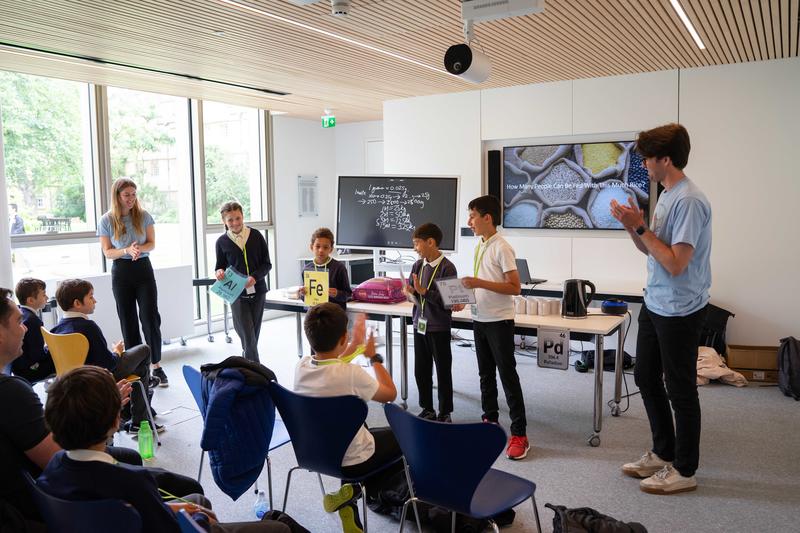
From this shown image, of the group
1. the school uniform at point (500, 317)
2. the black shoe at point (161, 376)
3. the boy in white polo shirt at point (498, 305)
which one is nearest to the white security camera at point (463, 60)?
the boy in white polo shirt at point (498, 305)

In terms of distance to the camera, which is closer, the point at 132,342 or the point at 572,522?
the point at 572,522

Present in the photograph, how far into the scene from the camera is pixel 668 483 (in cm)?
334

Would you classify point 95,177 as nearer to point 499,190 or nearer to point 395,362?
point 395,362

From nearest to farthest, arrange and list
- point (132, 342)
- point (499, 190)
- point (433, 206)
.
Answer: point (132, 342), point (433, 206), point (499, 190)

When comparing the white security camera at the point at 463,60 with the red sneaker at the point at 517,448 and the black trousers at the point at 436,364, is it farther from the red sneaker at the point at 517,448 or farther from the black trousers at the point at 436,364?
the red sneaker at the point at 517,448

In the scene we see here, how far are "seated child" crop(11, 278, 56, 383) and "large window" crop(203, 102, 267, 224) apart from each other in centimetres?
395

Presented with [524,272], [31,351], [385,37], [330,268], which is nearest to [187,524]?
[31,351]

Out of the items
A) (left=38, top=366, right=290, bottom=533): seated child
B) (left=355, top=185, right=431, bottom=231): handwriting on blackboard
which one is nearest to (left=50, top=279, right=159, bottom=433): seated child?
(left=38, top=366, right=290, bottom=533): seated child

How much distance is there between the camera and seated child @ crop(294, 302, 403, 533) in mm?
2615

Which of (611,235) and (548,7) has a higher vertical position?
(548,7)

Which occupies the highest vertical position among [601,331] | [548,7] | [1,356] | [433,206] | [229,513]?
[548,7]

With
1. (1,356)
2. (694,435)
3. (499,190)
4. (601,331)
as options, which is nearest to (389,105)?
(499,190)

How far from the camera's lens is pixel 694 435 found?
329cm

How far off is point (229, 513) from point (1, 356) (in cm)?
150
